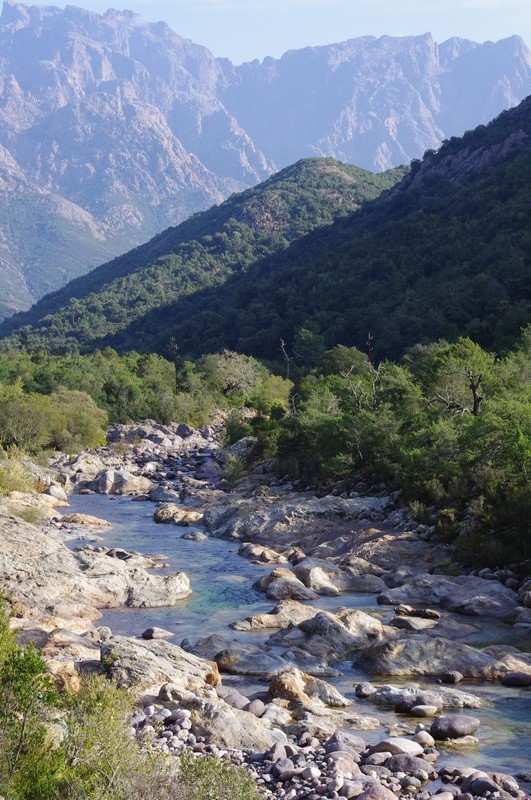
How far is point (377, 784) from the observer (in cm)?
1207

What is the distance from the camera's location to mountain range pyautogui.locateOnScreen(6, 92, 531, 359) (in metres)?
76.7

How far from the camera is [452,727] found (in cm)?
1502

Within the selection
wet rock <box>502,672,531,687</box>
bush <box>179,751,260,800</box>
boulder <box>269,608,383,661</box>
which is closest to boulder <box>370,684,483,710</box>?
wet rock <box>502,672,531,687</box>

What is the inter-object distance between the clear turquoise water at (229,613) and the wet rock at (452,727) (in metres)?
0.26

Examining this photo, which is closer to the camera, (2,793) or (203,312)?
(2,793)

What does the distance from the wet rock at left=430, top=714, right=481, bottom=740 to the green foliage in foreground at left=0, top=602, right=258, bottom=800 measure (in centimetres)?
600

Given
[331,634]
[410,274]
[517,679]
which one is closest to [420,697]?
[517,679]

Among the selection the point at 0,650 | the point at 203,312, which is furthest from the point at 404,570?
the point at 203,312

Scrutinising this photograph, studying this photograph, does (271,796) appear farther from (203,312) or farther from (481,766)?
(203,312)

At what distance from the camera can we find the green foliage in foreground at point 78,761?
9.08 meters

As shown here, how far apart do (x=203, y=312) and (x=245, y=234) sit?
38.7m

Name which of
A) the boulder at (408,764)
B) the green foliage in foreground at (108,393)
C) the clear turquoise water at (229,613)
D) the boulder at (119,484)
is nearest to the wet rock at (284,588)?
the clear turquoise water at (229,613)

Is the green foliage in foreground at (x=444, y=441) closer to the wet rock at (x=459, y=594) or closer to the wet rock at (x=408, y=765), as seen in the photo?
the wet rock at (x=459, y=594)

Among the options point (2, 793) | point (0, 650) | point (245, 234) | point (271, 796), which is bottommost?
point (271, 796)
